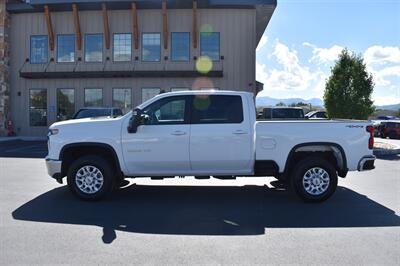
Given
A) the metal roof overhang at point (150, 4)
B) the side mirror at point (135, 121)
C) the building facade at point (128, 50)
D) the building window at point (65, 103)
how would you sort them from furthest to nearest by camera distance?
the building window at point (65, 103) < the building facade at point (128, 50) < the metal roof overhang at point (150, 4) < the side mirror at point (135, 121)

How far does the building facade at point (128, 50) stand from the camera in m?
23.0

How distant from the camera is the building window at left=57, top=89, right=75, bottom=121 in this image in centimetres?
2400

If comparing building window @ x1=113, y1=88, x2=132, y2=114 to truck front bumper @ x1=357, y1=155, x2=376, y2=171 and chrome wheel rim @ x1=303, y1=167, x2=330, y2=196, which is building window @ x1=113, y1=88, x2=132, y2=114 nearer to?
chrome wheel rim @ x1=303, y1=167, x2=330, y2=196

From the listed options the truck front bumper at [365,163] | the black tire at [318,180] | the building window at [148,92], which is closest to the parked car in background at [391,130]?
the building window at [148,92]

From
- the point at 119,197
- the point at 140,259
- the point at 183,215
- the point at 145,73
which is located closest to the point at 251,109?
the point at 183,215

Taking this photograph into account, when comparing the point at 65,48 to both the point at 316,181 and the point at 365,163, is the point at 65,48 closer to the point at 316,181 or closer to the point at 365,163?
the point at 316,181

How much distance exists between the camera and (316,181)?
278 inches

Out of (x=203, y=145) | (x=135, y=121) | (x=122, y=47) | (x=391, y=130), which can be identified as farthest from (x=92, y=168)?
(x=391, y=130)

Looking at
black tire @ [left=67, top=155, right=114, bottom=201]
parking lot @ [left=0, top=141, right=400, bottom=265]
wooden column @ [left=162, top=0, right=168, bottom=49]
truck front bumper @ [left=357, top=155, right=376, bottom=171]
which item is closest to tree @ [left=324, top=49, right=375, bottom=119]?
wooden column @ [left=162, top=0, right=168, bottom=49]

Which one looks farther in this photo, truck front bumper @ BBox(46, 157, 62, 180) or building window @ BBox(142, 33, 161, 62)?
building window @ BBox(142, 33, 161, 62)

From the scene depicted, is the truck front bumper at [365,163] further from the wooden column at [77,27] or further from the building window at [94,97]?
the wooden column at [77,27]

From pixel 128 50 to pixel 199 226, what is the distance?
19489 mm

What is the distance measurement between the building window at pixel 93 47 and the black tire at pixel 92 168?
17.8m

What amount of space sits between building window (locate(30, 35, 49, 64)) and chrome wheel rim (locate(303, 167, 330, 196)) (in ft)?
70.1
